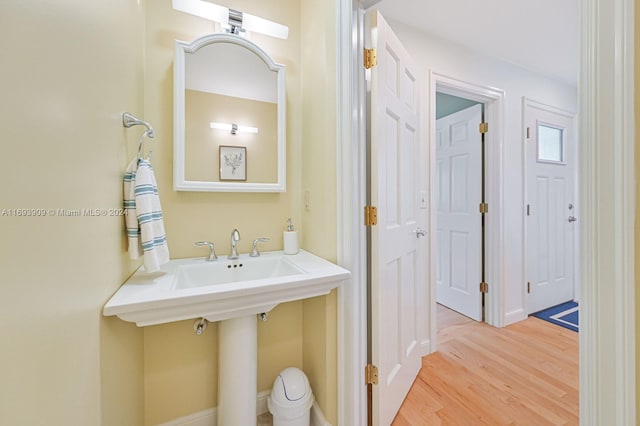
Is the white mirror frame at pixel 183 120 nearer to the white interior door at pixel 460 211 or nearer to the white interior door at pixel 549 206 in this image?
the white interior door at pixel 460 211

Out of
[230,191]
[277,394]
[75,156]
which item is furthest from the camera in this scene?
[230,191]

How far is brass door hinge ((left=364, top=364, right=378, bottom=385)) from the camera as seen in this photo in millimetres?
1197

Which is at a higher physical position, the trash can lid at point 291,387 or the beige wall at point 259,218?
the beige wall at point 259,218

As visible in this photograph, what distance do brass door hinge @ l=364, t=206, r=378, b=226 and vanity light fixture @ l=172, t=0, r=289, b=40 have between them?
1069 mm

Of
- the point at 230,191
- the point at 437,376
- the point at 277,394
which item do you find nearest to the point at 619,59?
the point at 230,191

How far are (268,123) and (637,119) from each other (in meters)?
1.33

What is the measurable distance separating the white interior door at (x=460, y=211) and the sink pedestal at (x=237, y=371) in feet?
6.48

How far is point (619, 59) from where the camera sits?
1.44 feet

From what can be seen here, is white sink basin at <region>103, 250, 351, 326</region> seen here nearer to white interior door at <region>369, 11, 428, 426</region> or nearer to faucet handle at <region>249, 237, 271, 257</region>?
faucet handle at <region>249, 237, 271, 257</region>

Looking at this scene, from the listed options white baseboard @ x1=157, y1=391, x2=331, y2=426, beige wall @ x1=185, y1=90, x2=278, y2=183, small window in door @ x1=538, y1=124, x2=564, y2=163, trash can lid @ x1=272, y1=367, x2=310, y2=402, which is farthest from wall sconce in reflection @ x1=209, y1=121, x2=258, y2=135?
small window in door @ x1=538, y1=124, x2=564, y2=163

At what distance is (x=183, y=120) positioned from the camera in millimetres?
1252

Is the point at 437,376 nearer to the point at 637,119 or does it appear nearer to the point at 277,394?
the point at 277,394

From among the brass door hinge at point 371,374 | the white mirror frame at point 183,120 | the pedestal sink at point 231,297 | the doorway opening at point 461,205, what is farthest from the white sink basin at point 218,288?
the doorway opening at point 461,205

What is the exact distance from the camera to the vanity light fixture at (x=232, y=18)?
4.06ft
